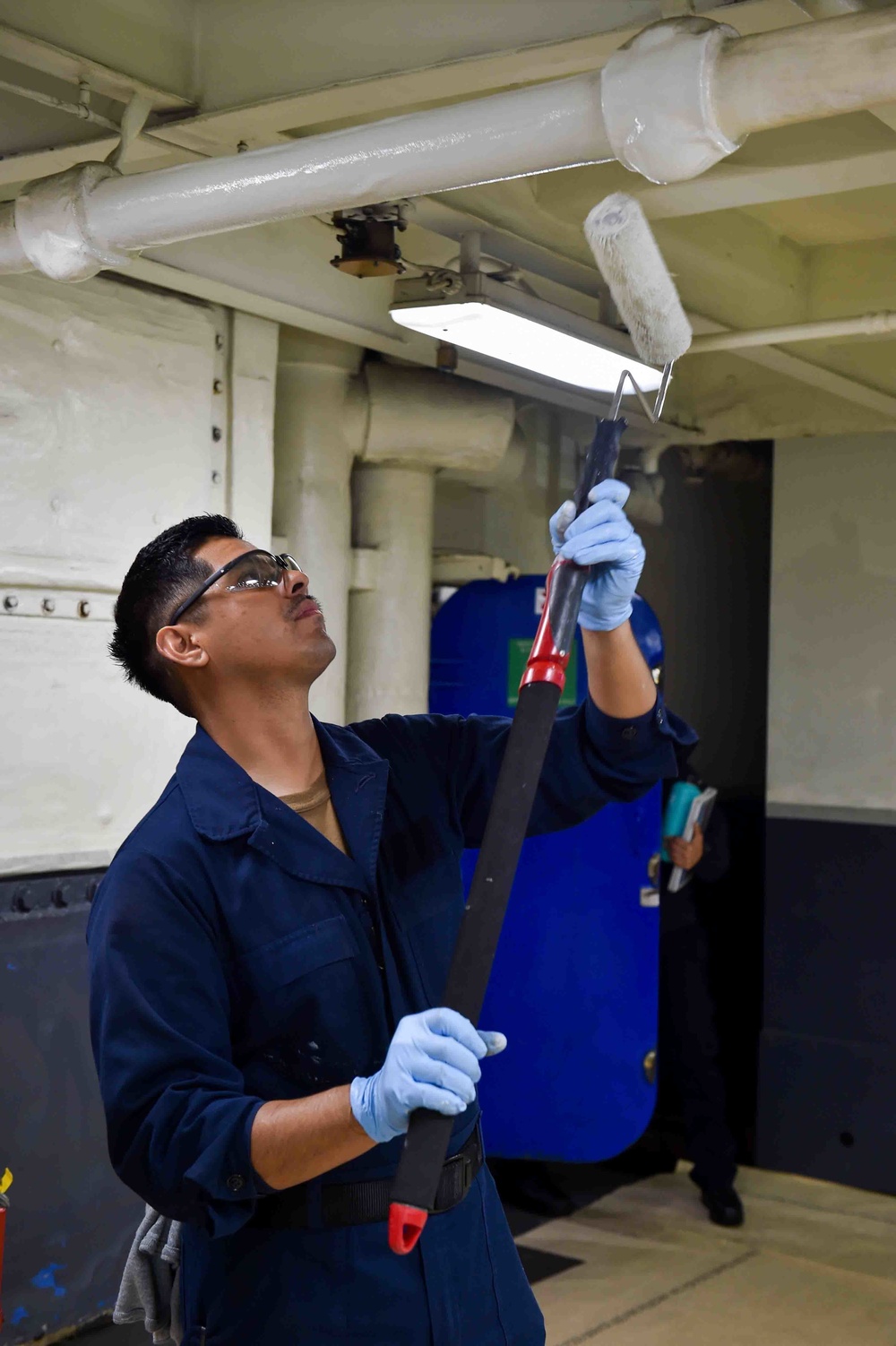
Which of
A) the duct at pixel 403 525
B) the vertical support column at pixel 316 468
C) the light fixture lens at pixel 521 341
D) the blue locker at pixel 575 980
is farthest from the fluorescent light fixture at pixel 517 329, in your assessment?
the blue locker at pixel 575 980

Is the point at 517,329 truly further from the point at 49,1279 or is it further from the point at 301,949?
the point at 49,1279

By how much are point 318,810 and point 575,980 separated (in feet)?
7.32

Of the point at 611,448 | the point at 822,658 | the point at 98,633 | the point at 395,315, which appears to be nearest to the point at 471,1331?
the point at 611,448

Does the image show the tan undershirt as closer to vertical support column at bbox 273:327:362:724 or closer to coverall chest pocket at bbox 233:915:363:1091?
coverall chest pocket at bbox 233:915:363:1091

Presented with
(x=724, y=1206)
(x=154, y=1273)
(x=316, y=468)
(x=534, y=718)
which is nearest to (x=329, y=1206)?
(x=154, y=1273)

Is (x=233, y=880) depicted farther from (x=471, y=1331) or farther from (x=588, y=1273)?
(x=588, y=1273)

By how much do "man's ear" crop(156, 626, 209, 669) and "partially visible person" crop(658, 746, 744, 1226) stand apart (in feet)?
8.33

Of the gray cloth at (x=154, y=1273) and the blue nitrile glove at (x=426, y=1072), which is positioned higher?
the blue nitrile glove at (x=426, y=1072)

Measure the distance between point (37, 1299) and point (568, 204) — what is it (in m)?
2.50

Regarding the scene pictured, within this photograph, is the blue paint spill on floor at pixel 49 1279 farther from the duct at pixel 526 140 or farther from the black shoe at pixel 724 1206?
the black shoe at pixel 724 1206

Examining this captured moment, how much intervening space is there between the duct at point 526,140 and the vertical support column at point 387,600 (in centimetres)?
156

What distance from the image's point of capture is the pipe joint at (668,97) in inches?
59.9

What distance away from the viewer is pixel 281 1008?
152 centimetres

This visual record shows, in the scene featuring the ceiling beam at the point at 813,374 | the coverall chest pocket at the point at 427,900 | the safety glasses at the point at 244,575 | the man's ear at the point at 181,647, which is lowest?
the coverall chest pocket at the point at 427,900
